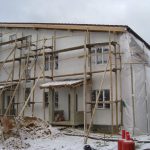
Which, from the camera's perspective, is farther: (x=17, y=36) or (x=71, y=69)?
(x=17, y=36)

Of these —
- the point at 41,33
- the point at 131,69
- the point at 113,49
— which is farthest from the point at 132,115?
the point at 41,33

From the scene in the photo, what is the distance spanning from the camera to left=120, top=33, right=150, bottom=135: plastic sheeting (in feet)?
55.4

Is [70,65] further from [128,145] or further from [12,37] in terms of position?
[128,145]

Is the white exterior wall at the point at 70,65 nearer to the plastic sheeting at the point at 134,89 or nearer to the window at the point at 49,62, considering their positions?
the window at the point at 49,62

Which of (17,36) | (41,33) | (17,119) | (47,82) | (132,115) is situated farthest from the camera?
(17,36)

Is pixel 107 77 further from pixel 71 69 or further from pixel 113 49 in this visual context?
pixel 71 69

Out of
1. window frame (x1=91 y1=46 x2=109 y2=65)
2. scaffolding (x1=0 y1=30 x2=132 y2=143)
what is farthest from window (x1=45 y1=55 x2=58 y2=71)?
window frame (x1=91 y1=46 x2=109 y2=65)

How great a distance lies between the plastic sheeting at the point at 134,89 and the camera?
1689 centimetres

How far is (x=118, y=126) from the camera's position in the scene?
17.0 meters

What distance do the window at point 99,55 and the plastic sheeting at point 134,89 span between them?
135 centimetres

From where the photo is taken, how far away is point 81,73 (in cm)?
1903

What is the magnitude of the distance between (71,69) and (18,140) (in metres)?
8.06

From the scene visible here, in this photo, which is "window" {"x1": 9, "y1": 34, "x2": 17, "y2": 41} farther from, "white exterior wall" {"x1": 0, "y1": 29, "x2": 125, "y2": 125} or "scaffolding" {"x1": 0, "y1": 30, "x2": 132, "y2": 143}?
"white exterior wall" {"x1": 0, "y1": 29, "x2": 125, "y2": 125}

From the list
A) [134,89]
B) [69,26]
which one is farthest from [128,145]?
[69,26]
